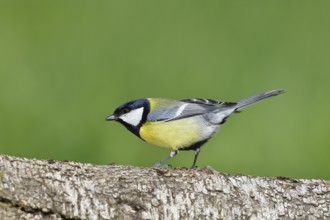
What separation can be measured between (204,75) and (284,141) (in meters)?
0.58

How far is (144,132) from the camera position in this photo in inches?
108

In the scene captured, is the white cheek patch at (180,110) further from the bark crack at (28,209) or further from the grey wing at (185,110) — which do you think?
the bark crack at (28,209)

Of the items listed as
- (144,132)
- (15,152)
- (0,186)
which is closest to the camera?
(0,186)

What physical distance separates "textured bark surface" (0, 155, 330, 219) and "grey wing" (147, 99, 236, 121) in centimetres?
47

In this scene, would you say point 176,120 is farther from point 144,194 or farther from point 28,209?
point 28,209

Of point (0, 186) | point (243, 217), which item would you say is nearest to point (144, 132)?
point (243, 217)

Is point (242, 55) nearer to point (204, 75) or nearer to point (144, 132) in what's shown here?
point (204, 75)

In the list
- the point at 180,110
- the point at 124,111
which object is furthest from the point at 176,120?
the point at 124,111

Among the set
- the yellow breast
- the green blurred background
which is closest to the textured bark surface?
the yellow breast

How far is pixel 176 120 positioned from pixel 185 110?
0.05m

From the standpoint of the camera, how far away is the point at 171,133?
2762 mm

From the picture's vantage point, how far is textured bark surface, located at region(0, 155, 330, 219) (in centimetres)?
209

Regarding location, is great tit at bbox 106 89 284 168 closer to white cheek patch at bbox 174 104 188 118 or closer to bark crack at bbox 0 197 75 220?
white cheek patch at bbox 174 104 188 118

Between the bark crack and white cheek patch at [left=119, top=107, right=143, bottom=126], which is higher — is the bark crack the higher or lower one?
the lower one
